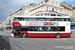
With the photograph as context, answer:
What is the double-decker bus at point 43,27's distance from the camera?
1694 cm

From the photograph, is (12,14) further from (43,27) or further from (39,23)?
(43,27)

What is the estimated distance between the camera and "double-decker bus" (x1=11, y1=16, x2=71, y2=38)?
16938 millimetres

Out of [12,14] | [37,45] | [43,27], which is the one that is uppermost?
[12,14]

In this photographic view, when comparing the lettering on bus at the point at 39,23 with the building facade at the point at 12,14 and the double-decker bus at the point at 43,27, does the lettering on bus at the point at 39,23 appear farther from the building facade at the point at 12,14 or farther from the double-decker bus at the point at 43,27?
the building facade at the point at 12,14

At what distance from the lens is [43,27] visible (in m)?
17.1

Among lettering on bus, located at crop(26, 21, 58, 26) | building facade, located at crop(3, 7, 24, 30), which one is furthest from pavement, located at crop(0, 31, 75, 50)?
building facade, located at crop(3, 7, 24, 30)

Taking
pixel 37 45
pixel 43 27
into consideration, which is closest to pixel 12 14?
pixel 43 27

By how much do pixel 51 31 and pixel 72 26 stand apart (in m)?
35.1

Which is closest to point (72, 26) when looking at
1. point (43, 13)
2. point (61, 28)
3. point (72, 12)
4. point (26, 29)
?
point (72, 12)

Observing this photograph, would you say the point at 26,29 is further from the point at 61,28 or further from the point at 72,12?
the point at 72,12

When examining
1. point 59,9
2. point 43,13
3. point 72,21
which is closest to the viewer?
point 43,13

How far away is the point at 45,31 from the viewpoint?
17.0m

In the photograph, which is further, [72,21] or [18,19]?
[72,21]

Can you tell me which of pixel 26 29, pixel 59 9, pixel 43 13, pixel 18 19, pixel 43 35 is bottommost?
pixel 43 35
